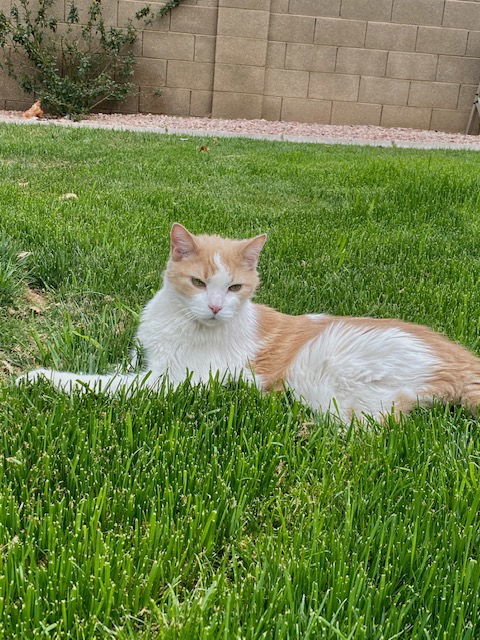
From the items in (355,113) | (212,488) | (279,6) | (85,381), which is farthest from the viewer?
(355,113)

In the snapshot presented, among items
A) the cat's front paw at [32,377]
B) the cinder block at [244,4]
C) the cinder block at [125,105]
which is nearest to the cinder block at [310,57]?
the cinder block at [244,4]

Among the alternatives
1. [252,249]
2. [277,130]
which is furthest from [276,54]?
[252,249]

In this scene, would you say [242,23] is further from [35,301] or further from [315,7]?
[35,301]

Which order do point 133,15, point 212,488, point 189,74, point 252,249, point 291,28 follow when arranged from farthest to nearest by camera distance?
point 189,74 → point 291,28 → point 133,15 → point 252,249 → point 212,488

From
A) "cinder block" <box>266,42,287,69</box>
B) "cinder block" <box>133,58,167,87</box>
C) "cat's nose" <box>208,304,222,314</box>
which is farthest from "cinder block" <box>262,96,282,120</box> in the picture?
"cat's nose" <box>208,304,222,314</box>

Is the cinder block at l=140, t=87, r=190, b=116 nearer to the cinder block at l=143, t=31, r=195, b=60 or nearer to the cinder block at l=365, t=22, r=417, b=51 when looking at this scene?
the cinder block at l=143, t=31, r=195, b=60

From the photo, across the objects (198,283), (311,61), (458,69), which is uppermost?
(458,69)

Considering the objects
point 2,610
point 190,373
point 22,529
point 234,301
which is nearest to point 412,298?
point 234,301

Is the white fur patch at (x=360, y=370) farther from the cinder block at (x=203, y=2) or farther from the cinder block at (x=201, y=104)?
the cinder block at (x=203, y=2)

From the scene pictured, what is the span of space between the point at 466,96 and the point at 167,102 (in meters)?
5.86

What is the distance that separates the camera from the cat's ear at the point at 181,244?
8.41 ft

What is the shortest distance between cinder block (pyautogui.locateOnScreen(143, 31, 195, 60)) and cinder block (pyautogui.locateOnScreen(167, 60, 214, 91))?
0.13m

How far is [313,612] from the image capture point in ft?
4.01

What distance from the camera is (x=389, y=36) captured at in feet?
38.0
